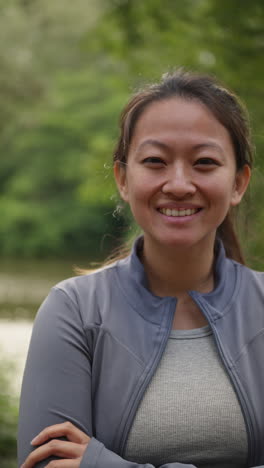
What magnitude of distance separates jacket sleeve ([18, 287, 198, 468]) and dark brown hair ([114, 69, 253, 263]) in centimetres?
49

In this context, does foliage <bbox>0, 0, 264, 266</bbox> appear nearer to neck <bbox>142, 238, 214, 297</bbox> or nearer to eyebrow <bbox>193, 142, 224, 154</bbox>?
neck <bbox>142, 238, 214, 297</bbox>

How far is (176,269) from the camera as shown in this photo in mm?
1834

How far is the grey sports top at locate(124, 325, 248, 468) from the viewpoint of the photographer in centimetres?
161

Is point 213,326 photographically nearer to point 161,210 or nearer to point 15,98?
point 161,210

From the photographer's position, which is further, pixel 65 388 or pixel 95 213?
pixel 95 213

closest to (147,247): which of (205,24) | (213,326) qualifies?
(213,326)

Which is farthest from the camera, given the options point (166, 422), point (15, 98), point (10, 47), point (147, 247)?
point (10, 47)

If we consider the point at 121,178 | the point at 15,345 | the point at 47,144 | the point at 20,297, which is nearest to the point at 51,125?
the point at 47,144

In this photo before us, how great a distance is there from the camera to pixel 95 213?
24.2m

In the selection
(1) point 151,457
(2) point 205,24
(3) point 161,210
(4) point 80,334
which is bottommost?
(1) point 151,457

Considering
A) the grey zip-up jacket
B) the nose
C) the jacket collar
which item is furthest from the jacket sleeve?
the nose

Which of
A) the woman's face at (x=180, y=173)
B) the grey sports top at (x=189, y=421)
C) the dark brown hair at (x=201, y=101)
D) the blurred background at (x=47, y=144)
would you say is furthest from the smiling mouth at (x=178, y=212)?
the blurred background at (x=47, y=144)

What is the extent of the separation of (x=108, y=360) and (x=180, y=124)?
573mm

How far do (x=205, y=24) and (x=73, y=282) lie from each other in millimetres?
3654
